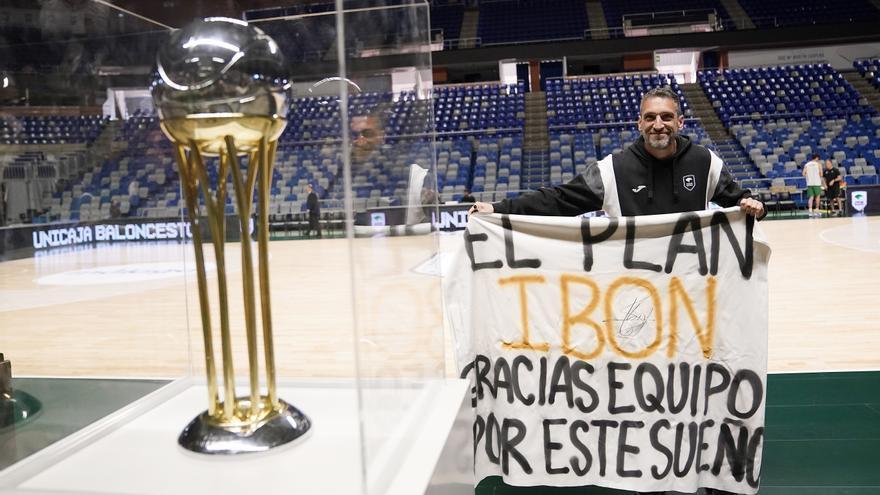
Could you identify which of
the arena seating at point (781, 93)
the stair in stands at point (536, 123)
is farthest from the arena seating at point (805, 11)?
the stair in stands at point (536, 123)

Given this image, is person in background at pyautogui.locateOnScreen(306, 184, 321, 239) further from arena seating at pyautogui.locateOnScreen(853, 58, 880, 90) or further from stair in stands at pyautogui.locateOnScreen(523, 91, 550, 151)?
arena seating at pyautogui.locateOnScreen(853, 58, 880, 90)

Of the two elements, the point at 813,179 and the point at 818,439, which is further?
the point at 813,179

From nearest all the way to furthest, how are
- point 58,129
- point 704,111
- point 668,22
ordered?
point 58,129 < point 704,111 < point 668,22

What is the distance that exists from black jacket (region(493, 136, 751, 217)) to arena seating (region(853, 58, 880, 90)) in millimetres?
20751

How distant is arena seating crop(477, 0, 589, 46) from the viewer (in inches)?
917

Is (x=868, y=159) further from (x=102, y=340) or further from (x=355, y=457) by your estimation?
(x=355, y=457)

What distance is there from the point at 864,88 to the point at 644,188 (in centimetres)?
2123

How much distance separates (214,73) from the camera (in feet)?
3.53

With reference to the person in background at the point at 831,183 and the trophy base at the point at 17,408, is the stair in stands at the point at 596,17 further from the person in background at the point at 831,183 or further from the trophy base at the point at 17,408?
the trophy base at the point at 17,408

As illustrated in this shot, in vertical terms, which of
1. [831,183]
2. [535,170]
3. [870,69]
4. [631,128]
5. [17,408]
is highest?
[870,69]

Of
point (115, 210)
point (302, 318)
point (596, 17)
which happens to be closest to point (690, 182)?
point (302, 318)

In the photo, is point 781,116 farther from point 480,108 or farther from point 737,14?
point 480,108

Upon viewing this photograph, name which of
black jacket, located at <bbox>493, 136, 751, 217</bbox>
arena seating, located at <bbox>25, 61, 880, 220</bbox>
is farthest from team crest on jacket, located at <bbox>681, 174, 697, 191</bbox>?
arena seating, located at <bbox>25, 61, 880, 220</bbox>

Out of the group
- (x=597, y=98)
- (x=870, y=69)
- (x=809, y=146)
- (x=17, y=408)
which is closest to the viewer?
(x=17, y=408)
